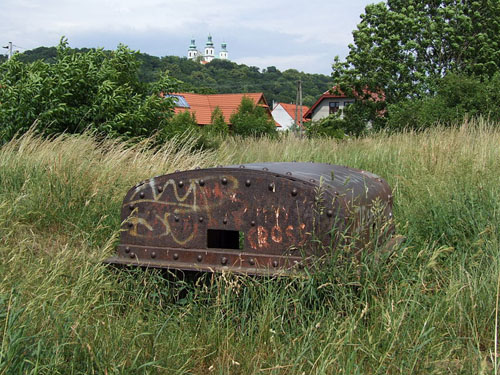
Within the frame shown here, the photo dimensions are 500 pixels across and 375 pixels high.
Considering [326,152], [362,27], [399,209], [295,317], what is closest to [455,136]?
[326,152]

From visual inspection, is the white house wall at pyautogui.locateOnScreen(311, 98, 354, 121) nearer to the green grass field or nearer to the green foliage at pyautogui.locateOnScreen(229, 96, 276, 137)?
the green foliage at pyautogui.locateOnScreen(229, 96, 276, 137)

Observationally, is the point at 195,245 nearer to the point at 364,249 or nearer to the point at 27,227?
the point at 364,249

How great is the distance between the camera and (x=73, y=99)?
9.41 meters

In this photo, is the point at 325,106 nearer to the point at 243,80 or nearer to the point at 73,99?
the point at 243,80

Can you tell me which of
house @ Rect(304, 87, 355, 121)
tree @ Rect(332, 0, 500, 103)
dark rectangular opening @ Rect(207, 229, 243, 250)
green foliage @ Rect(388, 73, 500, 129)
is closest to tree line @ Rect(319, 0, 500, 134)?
tree @ Rect(332, 0, 500, 103)

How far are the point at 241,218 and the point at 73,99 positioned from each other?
682 centimetres

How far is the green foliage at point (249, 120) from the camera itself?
4344cm

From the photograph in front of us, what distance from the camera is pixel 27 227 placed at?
5.27 metres

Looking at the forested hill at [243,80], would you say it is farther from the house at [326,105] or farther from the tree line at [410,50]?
the tree line at [410,50]

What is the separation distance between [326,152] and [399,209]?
15.9 ft

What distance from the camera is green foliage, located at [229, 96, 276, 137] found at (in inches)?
1710

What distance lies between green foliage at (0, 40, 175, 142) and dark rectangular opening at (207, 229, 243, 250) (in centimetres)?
482

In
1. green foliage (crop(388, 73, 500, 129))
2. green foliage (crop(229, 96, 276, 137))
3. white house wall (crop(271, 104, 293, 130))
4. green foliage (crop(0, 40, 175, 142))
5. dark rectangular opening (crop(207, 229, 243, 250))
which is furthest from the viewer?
white house wall (crop(271, 104, 293, 130))

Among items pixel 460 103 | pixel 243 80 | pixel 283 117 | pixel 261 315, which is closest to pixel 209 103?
pixel 283 117
